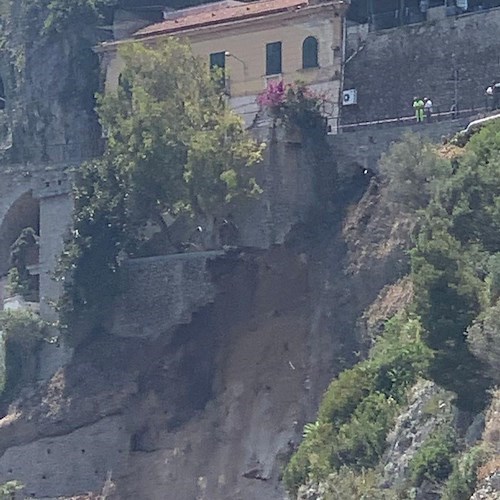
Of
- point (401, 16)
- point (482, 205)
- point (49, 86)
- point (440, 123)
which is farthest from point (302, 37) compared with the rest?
point (482, 205)

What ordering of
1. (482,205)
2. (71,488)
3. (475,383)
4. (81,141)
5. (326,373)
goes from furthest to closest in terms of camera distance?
1. (81,141)
2. (71,488)
3. (326,373)
4. (482,205)
5. (475,383)

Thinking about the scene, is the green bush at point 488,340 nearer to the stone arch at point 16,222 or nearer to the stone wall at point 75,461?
the stone wall at point 75,461

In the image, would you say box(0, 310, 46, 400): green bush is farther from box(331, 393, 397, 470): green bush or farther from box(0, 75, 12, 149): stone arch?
box(331, 393, 397, 470): green bush

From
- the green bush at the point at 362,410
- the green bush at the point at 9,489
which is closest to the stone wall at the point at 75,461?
the green bush at the point at 9,489

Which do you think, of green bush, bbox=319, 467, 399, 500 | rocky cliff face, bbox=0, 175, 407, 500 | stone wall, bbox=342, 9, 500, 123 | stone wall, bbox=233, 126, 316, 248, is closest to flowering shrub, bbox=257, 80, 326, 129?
stone wall, bbox=233, 126, 316, 248

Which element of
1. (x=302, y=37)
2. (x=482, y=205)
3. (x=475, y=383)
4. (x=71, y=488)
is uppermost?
(x=302, y=37)

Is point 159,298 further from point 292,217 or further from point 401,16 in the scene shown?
point 401,16

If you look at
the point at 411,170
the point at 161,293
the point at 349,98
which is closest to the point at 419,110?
the point at 349,98
